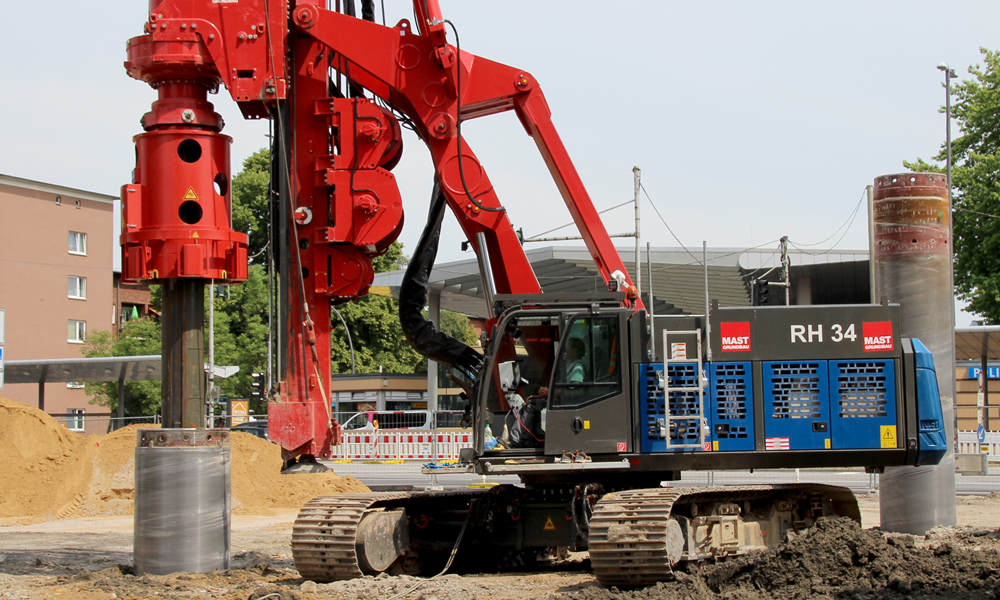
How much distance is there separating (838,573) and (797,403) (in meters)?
1.64

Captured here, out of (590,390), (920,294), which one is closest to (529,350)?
(590,390)

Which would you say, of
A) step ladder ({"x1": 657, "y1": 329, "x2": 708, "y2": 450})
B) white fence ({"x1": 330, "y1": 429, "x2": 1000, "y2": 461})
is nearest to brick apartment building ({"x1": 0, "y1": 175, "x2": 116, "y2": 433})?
white fence ({"x1": 330, "y1": 429, "x2": 1000, "y2": 461})

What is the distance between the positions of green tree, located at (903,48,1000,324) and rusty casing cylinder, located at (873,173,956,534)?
23023mm

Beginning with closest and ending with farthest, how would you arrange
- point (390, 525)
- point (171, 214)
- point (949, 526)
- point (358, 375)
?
point (171, 214) → point (390, 525) → point (949, 526) → point (358, 375)

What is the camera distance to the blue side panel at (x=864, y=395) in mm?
10117

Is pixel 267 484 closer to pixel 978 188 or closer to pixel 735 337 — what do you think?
pixel 735 337

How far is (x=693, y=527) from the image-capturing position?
10180 mm

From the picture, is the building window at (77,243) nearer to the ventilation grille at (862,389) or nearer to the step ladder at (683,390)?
the step ladder at (683,390)

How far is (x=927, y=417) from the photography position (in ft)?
33.4

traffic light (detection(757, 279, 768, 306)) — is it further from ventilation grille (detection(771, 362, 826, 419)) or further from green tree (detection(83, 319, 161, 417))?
green tree (detection(83, 319, 161, 417))

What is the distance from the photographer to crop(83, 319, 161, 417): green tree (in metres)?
45.6

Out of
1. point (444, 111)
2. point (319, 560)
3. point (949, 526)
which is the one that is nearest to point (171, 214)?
point (444, 111)

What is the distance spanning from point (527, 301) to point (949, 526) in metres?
6.52

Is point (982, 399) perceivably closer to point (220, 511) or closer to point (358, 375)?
point (358, 375)
